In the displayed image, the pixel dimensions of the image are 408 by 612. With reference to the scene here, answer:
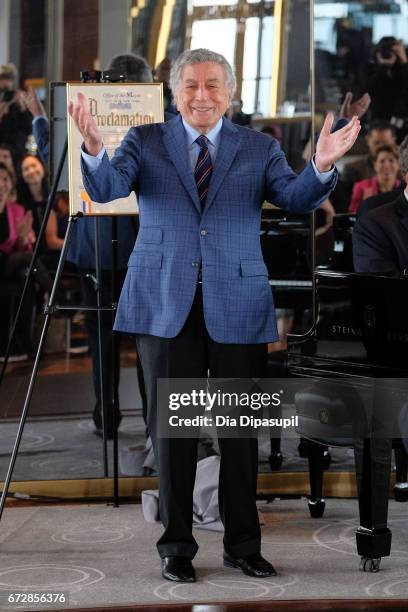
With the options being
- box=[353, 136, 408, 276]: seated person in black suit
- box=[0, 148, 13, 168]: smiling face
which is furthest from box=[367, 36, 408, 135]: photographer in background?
box=[0, 148, 13, 168]: smiling face

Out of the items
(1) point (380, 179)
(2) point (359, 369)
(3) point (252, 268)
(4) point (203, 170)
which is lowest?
(2) point (359, 369)

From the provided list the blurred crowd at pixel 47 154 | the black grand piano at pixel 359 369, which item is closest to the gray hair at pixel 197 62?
the black grand piano at pixel 359 369

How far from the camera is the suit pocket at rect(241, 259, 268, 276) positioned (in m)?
3.34

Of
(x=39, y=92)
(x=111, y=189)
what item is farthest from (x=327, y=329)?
(x=39, y=92)

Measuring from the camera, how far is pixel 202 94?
3.32m

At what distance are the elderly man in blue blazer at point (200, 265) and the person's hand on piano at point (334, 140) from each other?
0.14 metres

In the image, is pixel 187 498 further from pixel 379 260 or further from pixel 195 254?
pixel 379 260

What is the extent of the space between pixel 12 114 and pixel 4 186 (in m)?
0.30

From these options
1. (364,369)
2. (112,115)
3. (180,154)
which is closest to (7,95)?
(112,115)

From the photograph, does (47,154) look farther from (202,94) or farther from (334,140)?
(334,140)

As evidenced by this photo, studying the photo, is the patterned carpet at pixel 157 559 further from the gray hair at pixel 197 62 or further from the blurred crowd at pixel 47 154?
the gray hair at pixel 197 62

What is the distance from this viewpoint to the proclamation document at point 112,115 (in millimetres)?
4039

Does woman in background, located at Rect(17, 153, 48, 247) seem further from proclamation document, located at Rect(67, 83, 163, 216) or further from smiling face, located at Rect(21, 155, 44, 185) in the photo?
proclamation document, located at Rect(67, 83, 163, 216)

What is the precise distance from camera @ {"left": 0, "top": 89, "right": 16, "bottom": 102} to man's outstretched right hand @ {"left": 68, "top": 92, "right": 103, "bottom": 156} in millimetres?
1527
